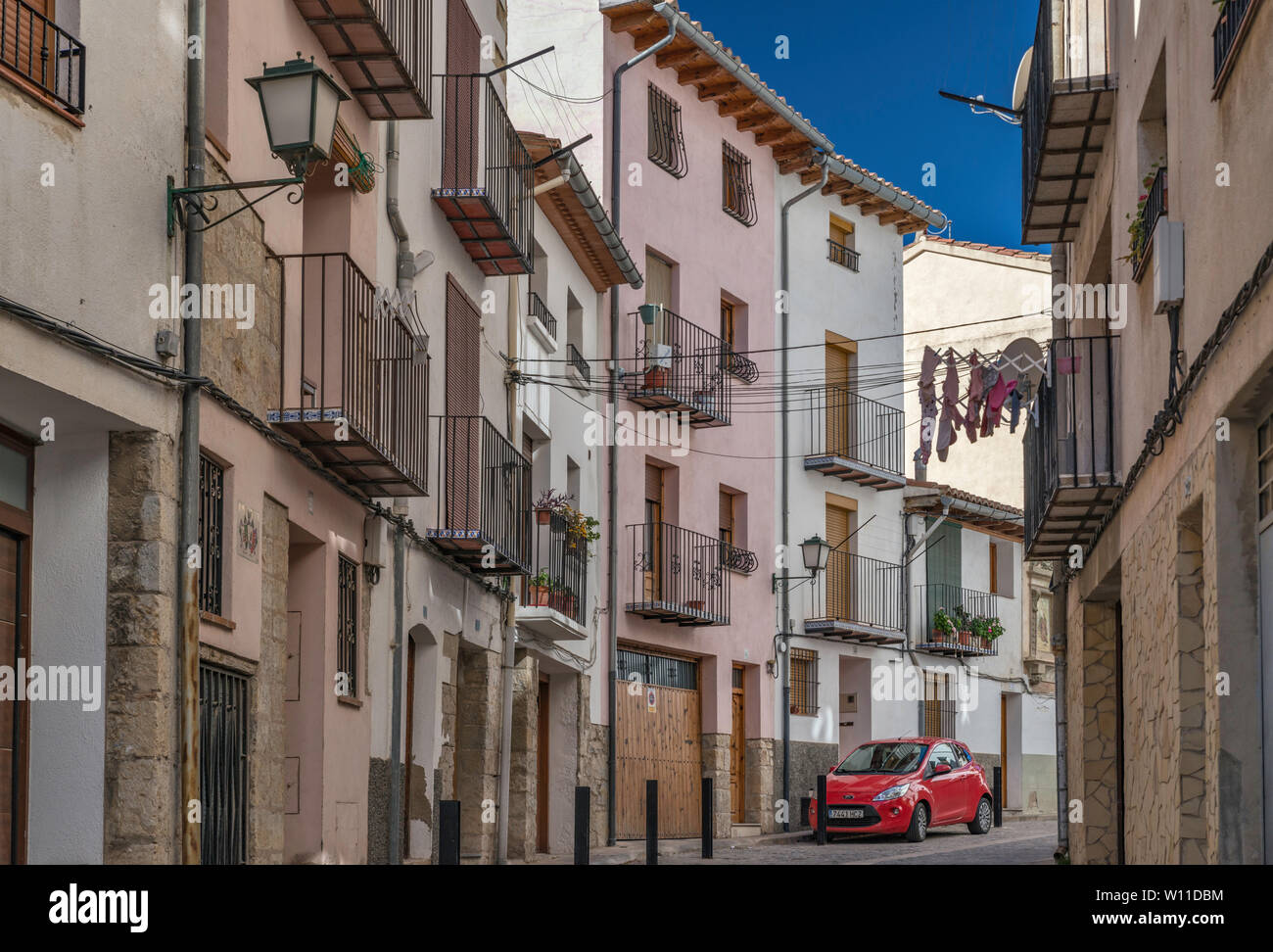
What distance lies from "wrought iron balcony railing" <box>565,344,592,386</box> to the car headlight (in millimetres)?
6771

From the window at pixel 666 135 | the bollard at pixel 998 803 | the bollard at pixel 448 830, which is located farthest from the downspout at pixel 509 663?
the bollard at pixel 998 803

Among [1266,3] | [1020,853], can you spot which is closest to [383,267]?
[1266,3]

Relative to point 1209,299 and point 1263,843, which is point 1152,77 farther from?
point 1263,843

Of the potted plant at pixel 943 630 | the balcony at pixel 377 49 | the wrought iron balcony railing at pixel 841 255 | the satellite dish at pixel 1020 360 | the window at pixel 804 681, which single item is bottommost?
the window at pixel 804 681

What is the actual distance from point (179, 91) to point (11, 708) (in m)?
3.48

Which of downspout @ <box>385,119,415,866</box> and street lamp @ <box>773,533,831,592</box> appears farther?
street lamp @ <box>773,533,831,592</box>

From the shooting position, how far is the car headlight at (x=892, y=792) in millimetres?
22953

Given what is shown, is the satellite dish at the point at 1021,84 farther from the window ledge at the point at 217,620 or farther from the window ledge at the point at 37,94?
the window ledge at the point at 37,94

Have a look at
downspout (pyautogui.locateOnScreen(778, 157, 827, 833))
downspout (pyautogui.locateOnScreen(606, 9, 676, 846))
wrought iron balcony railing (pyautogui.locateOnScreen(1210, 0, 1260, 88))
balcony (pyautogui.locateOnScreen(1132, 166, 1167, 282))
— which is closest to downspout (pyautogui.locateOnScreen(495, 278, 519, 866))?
downspout (pyautogui.locateOnScreen(606, 9, 676, 846))

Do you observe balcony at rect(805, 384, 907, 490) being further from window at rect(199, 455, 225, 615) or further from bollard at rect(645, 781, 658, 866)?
window at rect(199, 455, 225, 615)

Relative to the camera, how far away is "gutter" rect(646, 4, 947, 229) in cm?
2512

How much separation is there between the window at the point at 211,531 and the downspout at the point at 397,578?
158 inches

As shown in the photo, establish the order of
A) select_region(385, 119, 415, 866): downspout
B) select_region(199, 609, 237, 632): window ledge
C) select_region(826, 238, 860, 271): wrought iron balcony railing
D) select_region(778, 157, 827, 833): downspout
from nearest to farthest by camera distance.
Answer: select_region(199, 609, 237, 632): window ledge < select_region(385, 119, 415, 866): downspout < select_region(778, 157, 827, 833): downspout < select_region(826, 238, 860, 271): wrought iron balcony railing

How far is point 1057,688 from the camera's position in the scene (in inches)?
701
